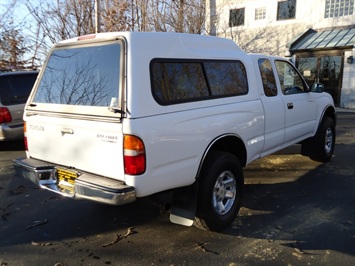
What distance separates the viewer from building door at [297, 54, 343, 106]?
16047 millimetres

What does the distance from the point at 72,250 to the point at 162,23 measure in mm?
14635

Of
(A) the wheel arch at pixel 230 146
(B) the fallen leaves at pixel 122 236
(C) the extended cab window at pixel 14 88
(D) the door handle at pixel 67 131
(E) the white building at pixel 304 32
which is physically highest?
(E) the white building at pixel 304 32

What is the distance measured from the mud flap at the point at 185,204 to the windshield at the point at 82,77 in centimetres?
116

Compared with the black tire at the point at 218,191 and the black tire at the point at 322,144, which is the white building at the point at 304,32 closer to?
the black tire at the point at 322,144

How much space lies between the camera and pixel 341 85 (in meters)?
16.1

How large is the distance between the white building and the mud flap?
47.8 feet

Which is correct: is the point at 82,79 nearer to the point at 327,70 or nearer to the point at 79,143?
the point at 79,143

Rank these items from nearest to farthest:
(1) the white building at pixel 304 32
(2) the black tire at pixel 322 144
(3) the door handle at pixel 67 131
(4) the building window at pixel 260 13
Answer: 1. (3) the door handle at pixel 67 131
2. (2) the black tire at pixel 322 144
3. (1) the white building at pixel 304 32
4. (4) the building window at pixel 260 13

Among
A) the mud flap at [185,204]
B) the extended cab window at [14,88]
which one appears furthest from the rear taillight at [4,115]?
the mud flap at [185,204]

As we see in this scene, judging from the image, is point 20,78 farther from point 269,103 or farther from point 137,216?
point 269,103

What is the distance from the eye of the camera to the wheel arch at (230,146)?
344 cm

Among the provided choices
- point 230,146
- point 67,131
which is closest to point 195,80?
point 230,146

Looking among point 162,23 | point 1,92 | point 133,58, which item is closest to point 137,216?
point 133,58

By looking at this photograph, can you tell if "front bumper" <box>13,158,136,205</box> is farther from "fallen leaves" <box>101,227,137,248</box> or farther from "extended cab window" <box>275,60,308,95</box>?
"extended cab window" <box>275,60,308,95</box>
